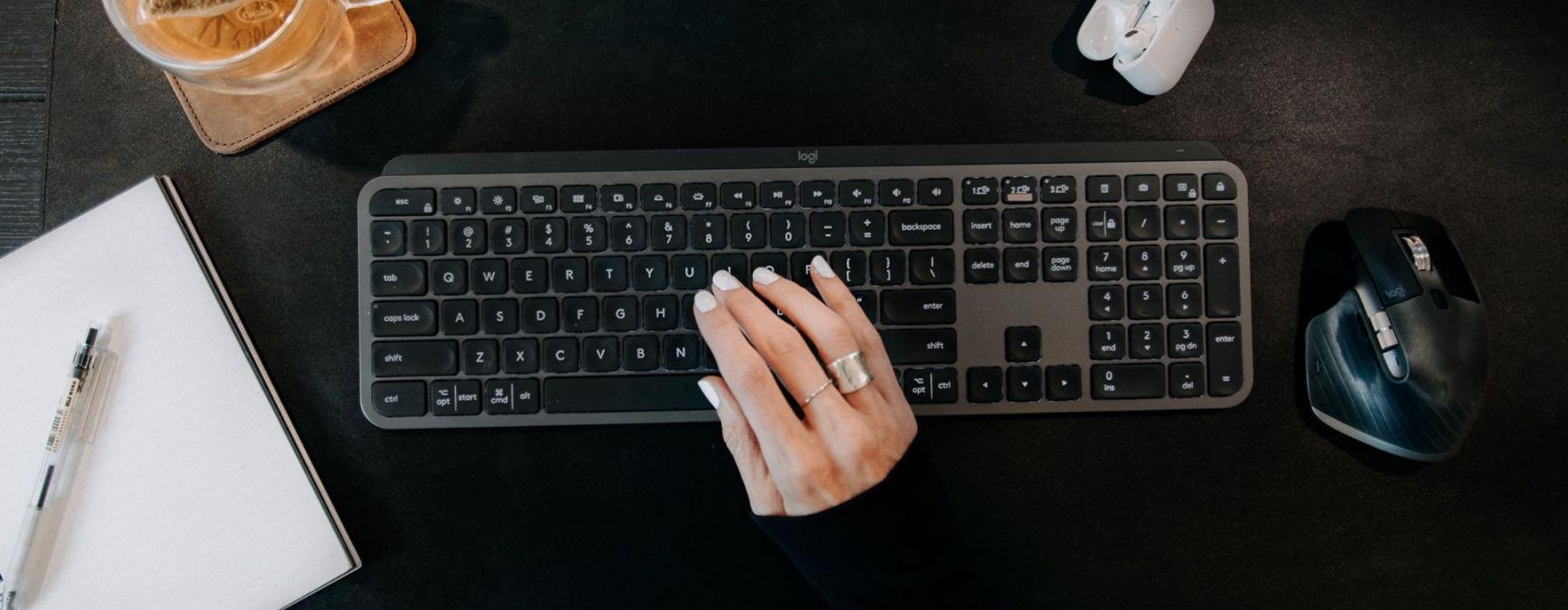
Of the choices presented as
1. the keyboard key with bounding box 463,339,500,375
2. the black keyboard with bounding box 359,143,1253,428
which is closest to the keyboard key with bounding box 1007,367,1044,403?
the black keyboard with bounding box 359,143,1253,428

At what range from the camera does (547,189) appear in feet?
2.19

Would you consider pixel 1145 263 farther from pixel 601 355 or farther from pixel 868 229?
pixel 601 355

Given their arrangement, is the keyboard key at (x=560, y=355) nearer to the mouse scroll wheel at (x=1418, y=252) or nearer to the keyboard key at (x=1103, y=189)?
the keyboard key at (x=1103, y=189)

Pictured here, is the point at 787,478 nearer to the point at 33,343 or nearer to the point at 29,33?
the point at 33,343

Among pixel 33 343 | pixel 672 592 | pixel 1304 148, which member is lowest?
pixel 672 592

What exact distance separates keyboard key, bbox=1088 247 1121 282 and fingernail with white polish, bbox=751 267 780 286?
25 centimetres

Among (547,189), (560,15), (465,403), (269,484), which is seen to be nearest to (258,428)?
(269,484)

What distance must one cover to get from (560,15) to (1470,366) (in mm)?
764

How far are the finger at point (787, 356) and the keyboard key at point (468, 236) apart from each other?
0.67 feet

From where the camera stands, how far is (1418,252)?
63 centimetres

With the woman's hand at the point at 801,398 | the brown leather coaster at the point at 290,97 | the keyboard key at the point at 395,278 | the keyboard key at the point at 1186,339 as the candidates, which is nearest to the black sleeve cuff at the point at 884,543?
the woman's hand at the point at 801,398

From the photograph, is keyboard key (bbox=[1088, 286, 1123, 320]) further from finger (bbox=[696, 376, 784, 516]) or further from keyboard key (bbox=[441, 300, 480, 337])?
keyboard key (bbox=[441, 300, 480, 337])

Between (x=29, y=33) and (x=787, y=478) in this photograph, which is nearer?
(x=787, y=478)

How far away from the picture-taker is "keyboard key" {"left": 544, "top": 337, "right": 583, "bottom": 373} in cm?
66
